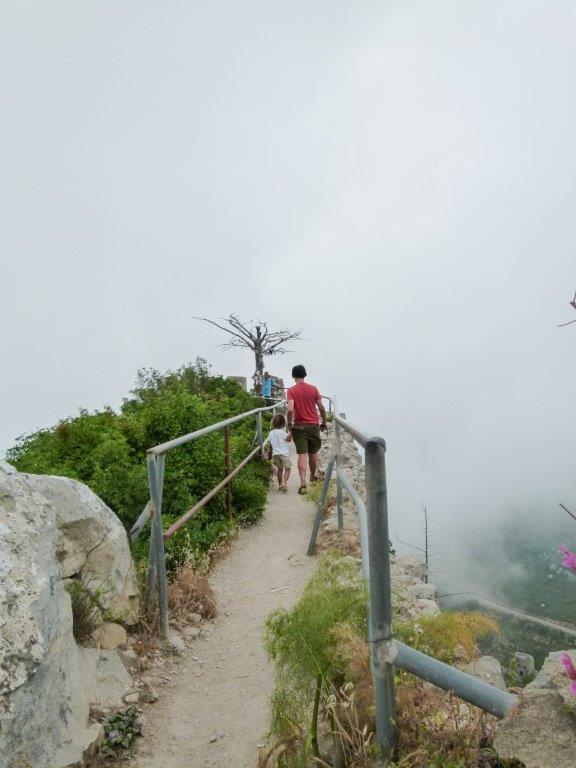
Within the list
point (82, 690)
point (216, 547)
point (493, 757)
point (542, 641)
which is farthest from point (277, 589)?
point (542, 641)

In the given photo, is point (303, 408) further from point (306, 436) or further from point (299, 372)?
point (299, 372)

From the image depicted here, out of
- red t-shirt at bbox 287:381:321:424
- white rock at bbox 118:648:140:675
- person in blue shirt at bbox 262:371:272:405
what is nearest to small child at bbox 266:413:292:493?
red t-shirt at bbox 287:381:321:424

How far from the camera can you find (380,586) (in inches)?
71.9

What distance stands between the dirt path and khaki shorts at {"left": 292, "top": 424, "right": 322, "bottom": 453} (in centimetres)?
233

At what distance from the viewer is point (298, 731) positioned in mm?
2535

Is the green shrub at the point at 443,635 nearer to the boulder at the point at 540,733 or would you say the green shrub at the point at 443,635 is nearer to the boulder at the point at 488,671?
the boulder at the point at 488,671

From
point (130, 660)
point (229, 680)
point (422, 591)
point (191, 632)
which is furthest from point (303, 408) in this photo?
point (130, 660)

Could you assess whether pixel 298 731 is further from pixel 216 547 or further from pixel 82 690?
pixel 216 547

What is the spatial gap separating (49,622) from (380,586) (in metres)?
1.71

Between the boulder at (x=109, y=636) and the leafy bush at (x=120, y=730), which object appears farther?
the boulder at (x=109, y=636)

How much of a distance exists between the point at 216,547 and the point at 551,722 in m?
4.86

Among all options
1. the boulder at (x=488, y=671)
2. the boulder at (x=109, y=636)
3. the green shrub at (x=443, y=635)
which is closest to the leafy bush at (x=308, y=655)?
the green shrub at (x=443, y=635)

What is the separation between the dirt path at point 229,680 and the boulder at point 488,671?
4.15ft

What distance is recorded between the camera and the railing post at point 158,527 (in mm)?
3859
